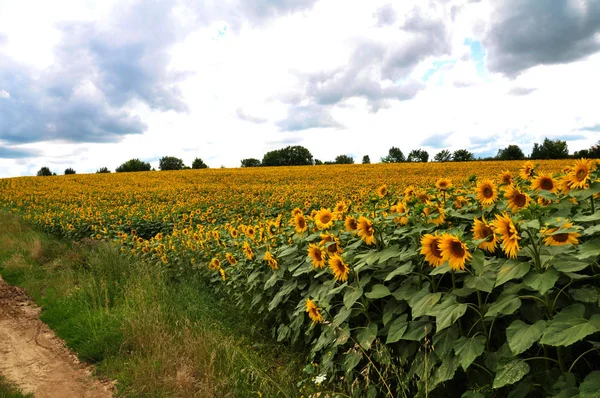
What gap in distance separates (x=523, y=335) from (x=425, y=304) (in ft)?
2.22

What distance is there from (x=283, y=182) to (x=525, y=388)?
26245 mm

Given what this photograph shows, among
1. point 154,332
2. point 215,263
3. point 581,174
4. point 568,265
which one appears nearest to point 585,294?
point 568,265

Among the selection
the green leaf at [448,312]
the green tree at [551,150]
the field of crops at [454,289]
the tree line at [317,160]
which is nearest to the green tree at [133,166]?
the tree line at [317,160]

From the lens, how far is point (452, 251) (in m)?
2.90

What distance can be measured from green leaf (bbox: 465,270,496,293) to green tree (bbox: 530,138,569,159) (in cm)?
6403

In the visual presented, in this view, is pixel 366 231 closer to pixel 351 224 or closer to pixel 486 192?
pixel 351 224

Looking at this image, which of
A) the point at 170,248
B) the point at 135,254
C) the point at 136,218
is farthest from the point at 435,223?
the point at 136,218

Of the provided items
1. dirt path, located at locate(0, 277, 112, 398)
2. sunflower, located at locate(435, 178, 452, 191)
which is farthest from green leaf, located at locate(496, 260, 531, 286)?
dirt path, located at locate(0, 277, 112, 398)

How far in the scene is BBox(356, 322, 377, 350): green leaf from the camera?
11.5 feet

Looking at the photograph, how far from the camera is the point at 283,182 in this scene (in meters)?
28.7

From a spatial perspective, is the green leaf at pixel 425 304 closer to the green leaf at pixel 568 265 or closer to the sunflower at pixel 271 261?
the green leaf at pixel 568 265

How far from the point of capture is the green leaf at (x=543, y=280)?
2508 millimetres

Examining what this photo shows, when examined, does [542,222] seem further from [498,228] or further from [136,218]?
[136,218]

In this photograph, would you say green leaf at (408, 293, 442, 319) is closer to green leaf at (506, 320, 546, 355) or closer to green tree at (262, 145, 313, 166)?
green leaf at (506, 320, 546, 355)
